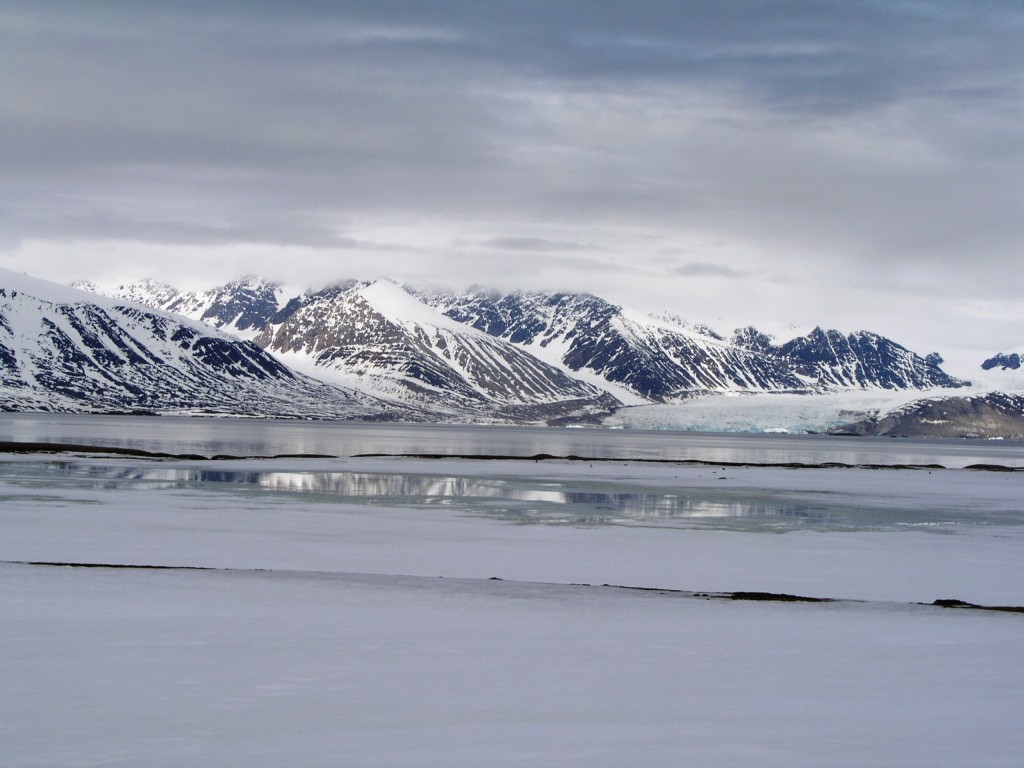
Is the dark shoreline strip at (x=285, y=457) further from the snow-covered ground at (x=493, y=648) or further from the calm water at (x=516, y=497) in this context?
the snow-covered ground at (x=493, y=648)

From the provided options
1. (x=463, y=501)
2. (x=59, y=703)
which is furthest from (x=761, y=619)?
(x=463, y=501)

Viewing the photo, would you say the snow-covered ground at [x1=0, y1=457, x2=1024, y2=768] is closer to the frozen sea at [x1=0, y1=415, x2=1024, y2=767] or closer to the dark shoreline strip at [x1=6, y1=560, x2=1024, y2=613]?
the frozen sea at [x1=0, y1=415, x2=1024, y2=767]

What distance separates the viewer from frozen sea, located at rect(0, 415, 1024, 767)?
10406mm

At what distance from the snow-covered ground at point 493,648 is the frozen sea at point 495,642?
53 millimetres

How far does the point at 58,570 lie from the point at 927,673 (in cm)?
1591

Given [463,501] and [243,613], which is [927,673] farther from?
[463,501]

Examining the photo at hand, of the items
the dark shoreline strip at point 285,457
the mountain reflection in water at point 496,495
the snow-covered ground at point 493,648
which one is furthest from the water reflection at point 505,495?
the dark shoreline strip at point 285,457

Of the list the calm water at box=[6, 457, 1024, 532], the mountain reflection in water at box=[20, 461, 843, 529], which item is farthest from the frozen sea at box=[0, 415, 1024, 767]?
the mountain reflection in water at box=[20, 461, 843, 529]

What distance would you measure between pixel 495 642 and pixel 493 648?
0.39 metres

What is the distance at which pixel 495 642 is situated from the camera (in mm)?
15148

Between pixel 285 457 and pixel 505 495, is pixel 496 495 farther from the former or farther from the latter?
pixel 285 457

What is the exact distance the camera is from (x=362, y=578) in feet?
69.3

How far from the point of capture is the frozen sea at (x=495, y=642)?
34.1 feet

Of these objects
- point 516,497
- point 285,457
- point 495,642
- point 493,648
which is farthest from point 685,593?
point 285,457
